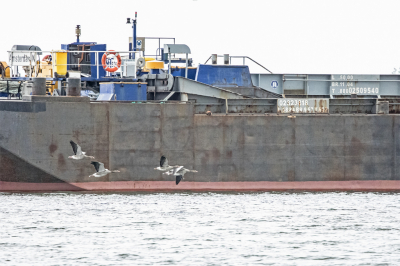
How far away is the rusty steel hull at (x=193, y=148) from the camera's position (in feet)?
104

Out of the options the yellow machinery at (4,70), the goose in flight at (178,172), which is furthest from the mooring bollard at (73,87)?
the yellow machinery at (4,70)

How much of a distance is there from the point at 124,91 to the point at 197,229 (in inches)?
417

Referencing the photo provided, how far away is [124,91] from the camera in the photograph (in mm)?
33969

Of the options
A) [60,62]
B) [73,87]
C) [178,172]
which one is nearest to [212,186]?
[178,172]

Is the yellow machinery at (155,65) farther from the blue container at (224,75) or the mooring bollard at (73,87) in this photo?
the mooring bollard at (73,87)

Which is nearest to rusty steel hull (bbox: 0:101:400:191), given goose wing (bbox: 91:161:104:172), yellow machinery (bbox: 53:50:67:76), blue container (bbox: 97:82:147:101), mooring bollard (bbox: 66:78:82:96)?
goose wing (bbox: 91:161:104:172)

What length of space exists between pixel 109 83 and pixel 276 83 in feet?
32.9

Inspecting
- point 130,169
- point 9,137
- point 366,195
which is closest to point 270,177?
point 366,195

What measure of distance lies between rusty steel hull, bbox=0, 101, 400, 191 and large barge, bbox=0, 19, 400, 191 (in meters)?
0.05

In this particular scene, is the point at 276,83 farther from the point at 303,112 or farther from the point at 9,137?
the point at 9,137

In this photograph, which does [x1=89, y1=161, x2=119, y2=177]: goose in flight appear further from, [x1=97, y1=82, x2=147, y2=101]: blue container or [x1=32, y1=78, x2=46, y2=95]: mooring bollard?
[x1=32, y1=78, x2=46, y2=95]: mooring bollard

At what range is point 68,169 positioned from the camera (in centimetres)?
3191

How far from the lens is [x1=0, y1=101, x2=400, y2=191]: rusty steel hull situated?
31750 millimetres

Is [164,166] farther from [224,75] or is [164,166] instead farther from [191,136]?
[224,75]
